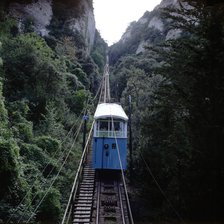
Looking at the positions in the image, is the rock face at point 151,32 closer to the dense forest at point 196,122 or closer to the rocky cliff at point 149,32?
the rocky cliff at point 149,32

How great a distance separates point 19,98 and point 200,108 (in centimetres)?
1267

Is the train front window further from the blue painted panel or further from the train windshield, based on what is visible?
the blue painted panel

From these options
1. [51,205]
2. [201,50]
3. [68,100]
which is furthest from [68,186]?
[68,100]

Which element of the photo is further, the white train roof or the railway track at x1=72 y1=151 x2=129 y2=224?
the white train roof

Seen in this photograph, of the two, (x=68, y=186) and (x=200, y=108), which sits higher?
(x=200, y=108)

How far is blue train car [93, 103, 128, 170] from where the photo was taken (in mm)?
15344

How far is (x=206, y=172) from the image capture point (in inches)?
327

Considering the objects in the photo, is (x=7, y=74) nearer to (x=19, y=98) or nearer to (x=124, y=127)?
(x=19, y=98)

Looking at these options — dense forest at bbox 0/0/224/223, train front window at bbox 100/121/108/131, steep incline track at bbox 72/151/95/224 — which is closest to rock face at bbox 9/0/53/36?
dense forest at bbox 0/0/224/223

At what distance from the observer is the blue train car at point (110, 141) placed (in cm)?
1534

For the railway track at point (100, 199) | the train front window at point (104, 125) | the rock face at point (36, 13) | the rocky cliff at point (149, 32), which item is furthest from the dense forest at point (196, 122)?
the rocky cliff at point (149, 32)

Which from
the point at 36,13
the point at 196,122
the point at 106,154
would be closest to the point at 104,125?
the point at 106,154

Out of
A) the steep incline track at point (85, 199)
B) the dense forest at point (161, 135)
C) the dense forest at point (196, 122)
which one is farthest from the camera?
the steep incline track at point (85, 199)

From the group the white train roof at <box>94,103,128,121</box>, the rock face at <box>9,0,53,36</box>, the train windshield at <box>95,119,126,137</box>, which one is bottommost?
the train windshield at <box>95,119,126,137</box>
